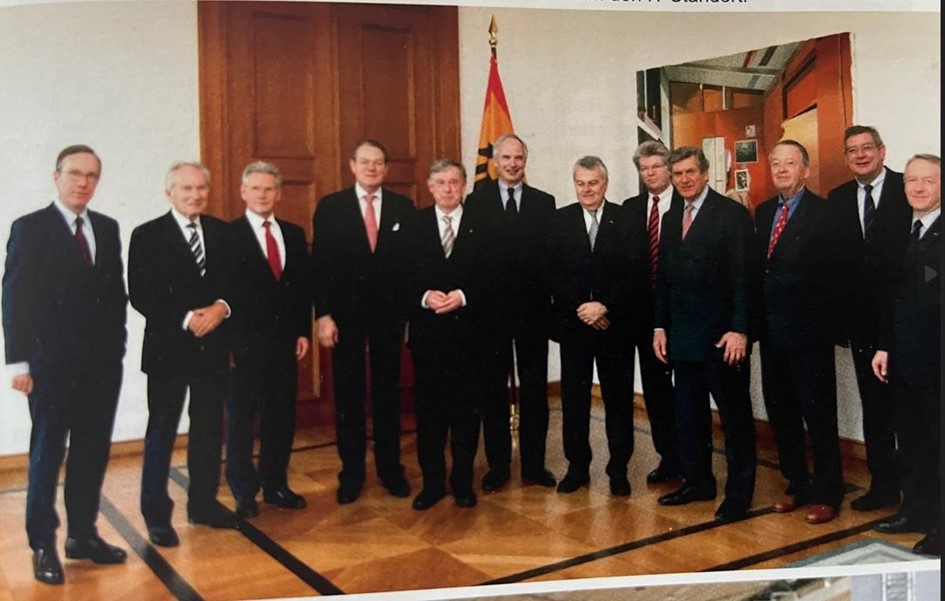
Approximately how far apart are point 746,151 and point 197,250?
3.73 feet

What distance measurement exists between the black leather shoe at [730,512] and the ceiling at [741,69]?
89 centimetres

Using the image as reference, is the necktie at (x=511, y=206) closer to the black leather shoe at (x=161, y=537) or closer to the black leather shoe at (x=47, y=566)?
the black leather shoe at (x=161, y=537)

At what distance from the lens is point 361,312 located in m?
1.66

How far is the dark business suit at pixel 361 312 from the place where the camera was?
164 cm

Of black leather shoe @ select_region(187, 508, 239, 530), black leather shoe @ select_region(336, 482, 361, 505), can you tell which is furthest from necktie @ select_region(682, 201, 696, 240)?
black leather shoe @ select_region(187, 508, 239, 530)

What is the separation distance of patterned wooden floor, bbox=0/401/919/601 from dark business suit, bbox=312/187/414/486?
0.13 ft

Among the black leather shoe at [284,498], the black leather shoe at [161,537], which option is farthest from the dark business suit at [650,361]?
the black leather shoe at [161,537]

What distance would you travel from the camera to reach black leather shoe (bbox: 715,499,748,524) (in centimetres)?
180

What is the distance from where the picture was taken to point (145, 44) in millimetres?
1535

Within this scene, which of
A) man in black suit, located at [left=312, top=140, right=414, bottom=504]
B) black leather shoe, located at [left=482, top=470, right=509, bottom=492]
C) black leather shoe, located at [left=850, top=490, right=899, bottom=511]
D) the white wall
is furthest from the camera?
black leather shoe, located at [left=850, top=490, right=899, bottom=511]

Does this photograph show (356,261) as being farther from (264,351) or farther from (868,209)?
(868,209)

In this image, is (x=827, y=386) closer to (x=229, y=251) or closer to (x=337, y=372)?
(x=337, y=372)

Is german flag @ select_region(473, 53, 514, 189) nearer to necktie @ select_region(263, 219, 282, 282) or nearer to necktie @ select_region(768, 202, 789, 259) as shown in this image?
necktie @ select_region(263, 219, 282, 282)

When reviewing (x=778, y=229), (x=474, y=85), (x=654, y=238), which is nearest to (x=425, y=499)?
(x=654, y=238)
